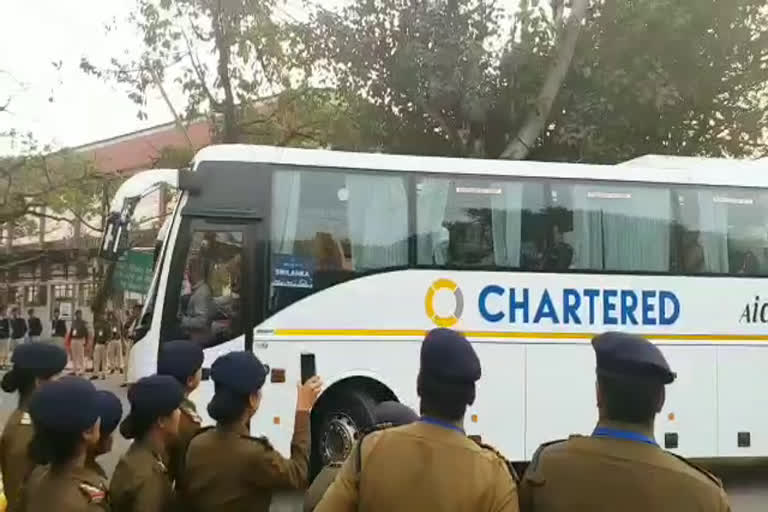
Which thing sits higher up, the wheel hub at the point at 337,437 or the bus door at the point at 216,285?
the bus door at the point at 216,285

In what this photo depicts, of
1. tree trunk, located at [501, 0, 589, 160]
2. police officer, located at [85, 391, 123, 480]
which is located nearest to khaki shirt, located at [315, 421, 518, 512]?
police officer, located at [85, 391, 123, 480]

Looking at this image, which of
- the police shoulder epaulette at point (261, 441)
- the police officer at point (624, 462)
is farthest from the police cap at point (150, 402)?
the police officer at point (624, 462)

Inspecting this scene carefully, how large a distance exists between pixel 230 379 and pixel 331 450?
15.8 feet

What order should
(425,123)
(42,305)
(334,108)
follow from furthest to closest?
(42,305)
(334,108)
(425,123)

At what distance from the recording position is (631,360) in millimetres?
2381

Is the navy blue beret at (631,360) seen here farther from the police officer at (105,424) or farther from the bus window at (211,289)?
the bus window at (211,289)

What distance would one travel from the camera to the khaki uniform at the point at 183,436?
3627 millimetres

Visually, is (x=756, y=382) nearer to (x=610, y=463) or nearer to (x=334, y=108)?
(x=610, y=463)

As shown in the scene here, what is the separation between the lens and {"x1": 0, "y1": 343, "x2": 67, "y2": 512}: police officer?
3.79m

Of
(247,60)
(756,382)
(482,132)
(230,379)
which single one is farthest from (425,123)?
(230,379)

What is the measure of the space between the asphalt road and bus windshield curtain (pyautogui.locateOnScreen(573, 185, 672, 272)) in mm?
2403

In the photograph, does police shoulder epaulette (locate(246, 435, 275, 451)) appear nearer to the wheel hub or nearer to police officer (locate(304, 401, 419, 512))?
police officer (locate(304, 401, 419, 512))

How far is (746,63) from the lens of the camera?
1307cm

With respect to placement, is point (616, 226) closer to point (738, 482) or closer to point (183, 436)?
point (738, 482)
